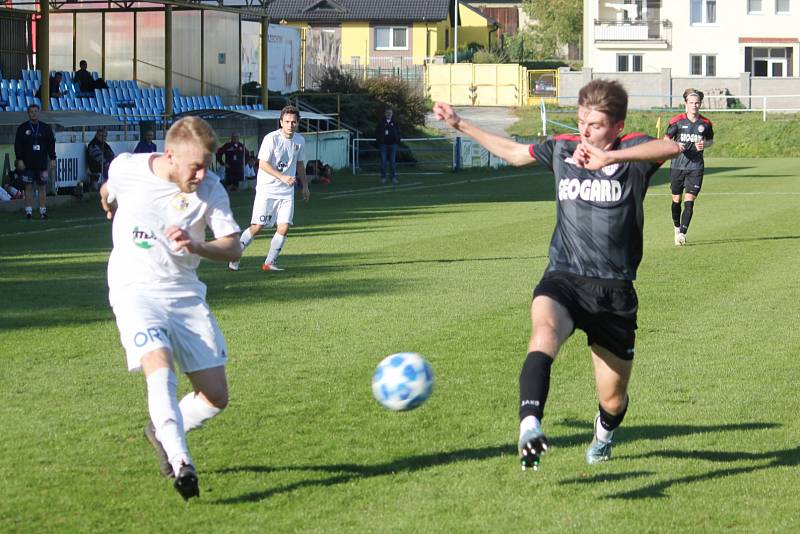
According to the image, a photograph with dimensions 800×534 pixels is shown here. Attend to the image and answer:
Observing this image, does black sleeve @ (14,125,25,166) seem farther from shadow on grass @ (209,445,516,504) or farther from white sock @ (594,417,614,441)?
white sock @ (594,417,614,441)

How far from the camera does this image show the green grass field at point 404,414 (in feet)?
19.2

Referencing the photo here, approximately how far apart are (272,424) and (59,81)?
1126 inches

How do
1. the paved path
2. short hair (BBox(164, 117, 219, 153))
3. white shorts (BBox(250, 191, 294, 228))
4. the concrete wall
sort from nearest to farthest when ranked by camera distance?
short hair (BBox(164, 117, 219, 153)) < white shorts (BBox(250, 191, 294, 228)) < the paved path < the concrete wall

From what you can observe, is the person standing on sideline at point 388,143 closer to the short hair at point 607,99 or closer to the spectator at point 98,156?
the spectator at point 98,156

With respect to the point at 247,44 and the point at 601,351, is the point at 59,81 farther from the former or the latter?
the point at 601,351

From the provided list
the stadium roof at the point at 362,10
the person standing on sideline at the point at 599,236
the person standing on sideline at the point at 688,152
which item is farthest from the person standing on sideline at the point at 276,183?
the stadium roof at the point at 362,10

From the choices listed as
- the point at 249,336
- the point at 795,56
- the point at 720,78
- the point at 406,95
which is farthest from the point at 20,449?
the point at 795,56

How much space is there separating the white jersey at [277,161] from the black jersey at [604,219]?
9.41 meters

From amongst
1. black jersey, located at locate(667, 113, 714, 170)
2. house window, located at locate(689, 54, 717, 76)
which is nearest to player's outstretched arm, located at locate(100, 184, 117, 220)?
black jersey, located at locate(667, 113, 714, 170)

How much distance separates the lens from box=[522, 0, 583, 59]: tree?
102m

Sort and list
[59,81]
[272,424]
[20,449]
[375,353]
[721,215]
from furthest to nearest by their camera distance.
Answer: [59,81] → [721,215] → [375,353] → [272,424] → [20,449]

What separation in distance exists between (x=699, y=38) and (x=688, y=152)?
60.1 meters

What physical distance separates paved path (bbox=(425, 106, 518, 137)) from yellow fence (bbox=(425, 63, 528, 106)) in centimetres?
252

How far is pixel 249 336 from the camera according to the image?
10688 mm
